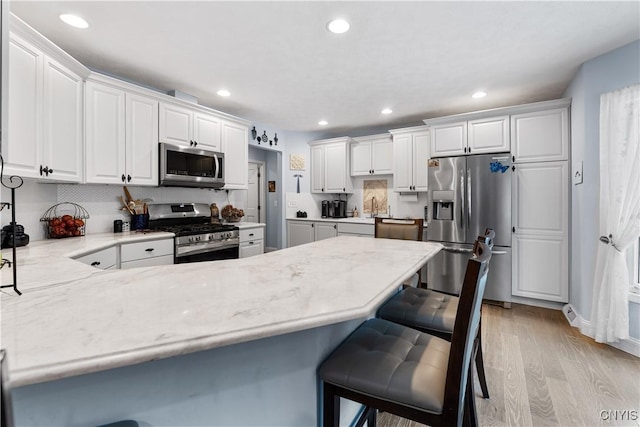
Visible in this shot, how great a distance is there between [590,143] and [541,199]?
85 cm

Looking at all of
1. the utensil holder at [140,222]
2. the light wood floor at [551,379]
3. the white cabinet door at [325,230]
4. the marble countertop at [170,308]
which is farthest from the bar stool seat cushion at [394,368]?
the white cabinet door at [325,230]

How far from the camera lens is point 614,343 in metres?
2.43

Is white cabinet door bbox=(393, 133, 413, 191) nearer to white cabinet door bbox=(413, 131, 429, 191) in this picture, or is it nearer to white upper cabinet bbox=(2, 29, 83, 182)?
white cabinet door bbox=(413, 131, 429, 191)

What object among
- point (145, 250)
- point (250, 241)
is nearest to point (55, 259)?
point (145, 250)

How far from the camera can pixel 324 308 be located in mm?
818

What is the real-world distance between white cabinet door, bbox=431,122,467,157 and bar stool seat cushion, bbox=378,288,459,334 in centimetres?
262

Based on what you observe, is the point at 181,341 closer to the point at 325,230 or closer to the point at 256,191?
the point at 325,230

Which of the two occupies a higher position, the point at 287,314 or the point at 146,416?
the point at 287,314

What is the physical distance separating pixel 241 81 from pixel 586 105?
333cm

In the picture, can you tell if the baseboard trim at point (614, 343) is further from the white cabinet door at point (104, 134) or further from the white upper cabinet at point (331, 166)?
the white cabinet door at point (104, 134)

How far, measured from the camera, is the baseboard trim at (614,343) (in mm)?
2314

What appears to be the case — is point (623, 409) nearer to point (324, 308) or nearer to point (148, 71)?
point (324, 308)

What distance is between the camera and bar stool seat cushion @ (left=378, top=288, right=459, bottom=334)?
1.48 meters

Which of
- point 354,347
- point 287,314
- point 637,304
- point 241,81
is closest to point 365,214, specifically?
point 241,81
